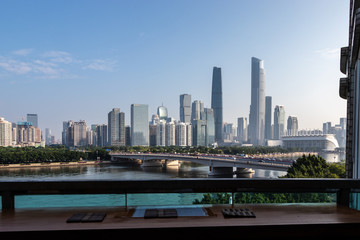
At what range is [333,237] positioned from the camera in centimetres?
175

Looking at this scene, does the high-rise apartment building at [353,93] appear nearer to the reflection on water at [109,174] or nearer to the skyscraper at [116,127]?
the reflection on water at [109,174]

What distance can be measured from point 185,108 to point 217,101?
20917mm

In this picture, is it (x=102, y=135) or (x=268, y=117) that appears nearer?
(x=102, y=135)

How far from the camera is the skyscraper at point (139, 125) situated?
A: 105m

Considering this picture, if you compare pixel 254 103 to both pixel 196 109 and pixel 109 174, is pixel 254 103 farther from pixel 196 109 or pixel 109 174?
pixel 109 174

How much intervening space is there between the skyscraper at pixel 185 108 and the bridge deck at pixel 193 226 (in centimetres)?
16773

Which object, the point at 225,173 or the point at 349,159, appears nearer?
the point at 349,159

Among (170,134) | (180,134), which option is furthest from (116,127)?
(180,134)

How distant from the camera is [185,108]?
561ft

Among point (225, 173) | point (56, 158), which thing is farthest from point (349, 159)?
point (56, 158)

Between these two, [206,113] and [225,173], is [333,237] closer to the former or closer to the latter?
[225,173]

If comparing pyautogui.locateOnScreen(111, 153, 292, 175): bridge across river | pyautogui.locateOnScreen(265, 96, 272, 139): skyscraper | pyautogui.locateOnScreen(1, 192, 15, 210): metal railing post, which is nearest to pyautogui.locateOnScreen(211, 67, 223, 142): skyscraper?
pyautogui.locateOnScreen(265, 96, 272, 139): skyscraper

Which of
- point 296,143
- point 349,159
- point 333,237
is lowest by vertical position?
point 296,143

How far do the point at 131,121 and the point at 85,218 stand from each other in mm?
110592
